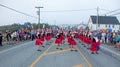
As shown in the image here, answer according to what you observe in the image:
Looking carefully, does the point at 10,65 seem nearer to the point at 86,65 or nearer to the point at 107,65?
the point at 86,65

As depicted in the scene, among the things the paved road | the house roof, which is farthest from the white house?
the paved road

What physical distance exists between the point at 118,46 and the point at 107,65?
10146mm

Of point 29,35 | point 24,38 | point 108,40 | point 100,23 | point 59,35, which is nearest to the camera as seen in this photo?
point 59,35

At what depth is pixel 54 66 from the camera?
1369 centimetres

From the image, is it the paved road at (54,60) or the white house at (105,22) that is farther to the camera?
the white house at (105,22)

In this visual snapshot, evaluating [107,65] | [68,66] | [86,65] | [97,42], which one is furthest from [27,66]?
[97,42]

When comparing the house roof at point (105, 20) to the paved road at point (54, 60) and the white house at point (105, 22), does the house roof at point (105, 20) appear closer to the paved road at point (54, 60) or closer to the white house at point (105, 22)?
the white house at point (105, 22)

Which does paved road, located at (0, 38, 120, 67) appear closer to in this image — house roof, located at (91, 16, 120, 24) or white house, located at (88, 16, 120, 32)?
white house, located at (88, 16, 120, 32)

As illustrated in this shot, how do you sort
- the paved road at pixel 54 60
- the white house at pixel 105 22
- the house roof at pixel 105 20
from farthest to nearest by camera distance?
the house roof at pixel 105 20 < the white house at pixel 105 22 < the paved road at pixel 54 60

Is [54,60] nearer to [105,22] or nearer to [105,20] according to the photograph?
[105,22]

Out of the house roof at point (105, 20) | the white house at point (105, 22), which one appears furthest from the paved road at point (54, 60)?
the house roof at point (105, 20)

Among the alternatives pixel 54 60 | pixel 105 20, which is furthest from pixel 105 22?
pixel 54 60

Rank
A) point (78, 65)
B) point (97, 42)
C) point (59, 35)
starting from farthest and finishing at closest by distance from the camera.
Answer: point (59, 35), point (97, 42), point (78, 65)

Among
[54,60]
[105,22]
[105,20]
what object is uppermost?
[105,20]
